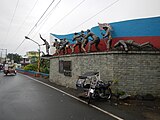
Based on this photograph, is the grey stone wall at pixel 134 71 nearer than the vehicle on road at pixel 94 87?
No

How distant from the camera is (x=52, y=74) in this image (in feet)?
61.7

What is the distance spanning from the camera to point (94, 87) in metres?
8.58

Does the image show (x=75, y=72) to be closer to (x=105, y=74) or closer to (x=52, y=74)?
(x=105, y=74)

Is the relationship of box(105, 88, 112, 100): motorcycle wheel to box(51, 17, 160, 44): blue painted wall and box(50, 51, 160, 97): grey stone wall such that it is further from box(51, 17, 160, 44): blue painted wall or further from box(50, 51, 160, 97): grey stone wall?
box(51, 17, 160, 44): blue painted wall

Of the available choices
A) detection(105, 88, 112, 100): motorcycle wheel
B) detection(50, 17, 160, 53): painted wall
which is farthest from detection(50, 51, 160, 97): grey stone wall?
detection(50, 17, 160, 53): painted wall

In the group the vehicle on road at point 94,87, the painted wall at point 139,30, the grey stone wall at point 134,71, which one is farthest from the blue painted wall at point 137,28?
the vehicle on road at point 94,87

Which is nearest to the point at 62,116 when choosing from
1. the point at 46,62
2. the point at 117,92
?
the point at 117,92

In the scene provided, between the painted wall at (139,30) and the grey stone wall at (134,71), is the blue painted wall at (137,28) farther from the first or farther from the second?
the grey stone wall at (134,71)

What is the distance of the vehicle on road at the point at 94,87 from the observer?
8.68 meters

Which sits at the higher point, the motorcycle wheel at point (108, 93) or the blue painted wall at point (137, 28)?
the blue painted wall at point (137, 28)

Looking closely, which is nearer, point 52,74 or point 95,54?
point 95,54

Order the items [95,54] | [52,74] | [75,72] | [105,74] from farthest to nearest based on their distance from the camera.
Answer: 1. [52,74]
2. [75,72]
3. [95,54]
4. [105,74]

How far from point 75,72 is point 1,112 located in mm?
7674

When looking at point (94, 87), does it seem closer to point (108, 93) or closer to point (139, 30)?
point (108, 93)
